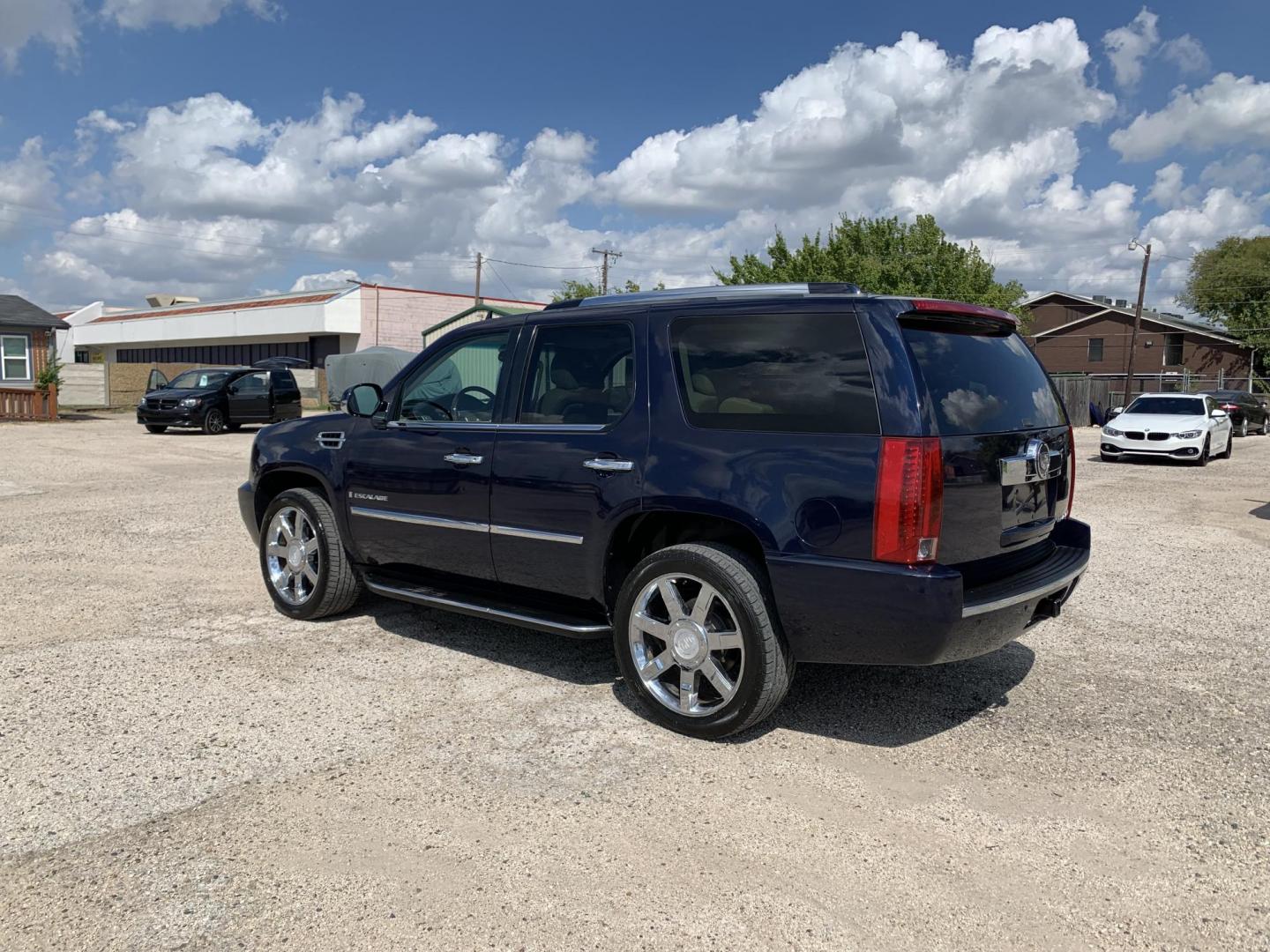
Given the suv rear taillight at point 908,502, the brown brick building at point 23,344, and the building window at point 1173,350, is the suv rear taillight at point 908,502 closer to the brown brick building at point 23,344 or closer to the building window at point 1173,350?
the brown brick building at point 23,344

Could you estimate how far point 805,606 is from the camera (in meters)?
3.72

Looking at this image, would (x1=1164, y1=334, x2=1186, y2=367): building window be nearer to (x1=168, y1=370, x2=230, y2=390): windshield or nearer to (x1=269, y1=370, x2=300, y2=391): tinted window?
(x1=269, y1=370, x2=300, y2=391): tinted window

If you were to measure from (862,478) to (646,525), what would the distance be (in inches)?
44.2

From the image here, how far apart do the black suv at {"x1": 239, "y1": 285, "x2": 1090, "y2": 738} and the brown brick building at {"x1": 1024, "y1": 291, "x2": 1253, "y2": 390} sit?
2384 inches

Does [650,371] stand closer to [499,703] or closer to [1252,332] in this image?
[499,703]

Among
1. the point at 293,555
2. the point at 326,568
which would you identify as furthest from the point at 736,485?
the point at 293,555

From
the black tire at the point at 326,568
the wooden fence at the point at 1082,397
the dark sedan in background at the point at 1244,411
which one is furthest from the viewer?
the wooden fence at the point at 1082,397

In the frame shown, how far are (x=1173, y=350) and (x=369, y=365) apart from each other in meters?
53.3

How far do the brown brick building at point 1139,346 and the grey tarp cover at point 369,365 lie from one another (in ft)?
139

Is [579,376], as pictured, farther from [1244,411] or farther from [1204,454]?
[1244,411]

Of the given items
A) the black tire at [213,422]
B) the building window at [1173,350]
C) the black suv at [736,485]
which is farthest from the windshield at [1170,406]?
the building window at [1173,350]

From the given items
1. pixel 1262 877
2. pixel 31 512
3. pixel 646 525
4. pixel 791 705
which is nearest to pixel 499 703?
pixel 646 525

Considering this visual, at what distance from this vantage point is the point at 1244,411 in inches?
1150

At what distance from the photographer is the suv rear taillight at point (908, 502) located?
3521mm
